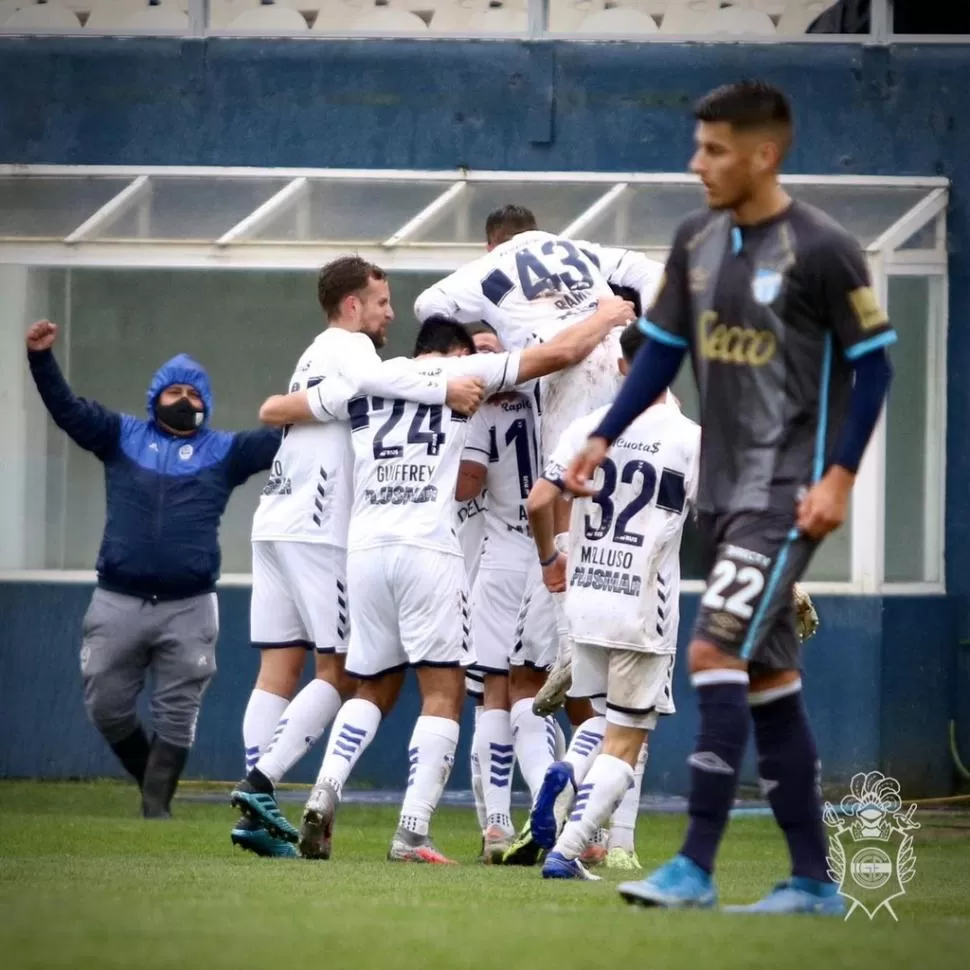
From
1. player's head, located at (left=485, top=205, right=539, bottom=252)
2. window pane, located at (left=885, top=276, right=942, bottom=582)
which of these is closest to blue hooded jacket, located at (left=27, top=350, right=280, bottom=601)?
player's head, located at (left=485, top=205, right=539, bottom=252)

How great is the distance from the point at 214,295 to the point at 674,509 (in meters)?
6.24

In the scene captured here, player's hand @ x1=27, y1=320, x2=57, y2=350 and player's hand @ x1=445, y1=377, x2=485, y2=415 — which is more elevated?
player's hand @ x1=27, y1=320, x2=57, y2=350

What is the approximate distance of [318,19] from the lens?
45.1 feet

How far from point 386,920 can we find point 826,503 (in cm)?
148

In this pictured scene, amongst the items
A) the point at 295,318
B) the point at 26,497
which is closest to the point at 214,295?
the point at 295,318

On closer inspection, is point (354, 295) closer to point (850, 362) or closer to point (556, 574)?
point (556, 574)

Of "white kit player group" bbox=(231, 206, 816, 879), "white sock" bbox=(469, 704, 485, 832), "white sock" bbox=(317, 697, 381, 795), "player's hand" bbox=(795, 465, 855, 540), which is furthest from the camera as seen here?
"white sock" bbox=(469, 704, 485, 832)

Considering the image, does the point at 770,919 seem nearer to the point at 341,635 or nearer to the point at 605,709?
the point at 605,709

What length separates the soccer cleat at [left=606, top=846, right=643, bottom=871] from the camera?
847cm

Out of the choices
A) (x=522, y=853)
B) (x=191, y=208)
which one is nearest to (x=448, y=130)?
(x=191, y=208)

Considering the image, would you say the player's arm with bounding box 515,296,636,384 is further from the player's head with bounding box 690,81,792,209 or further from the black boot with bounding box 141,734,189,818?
the black boot with bounding box 141,734,189,818

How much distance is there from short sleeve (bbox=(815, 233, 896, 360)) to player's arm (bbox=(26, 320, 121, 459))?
5169 mm

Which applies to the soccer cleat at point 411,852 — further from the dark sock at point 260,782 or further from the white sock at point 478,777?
the white sock at point 478,777

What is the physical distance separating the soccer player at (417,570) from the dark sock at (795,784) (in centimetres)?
271
